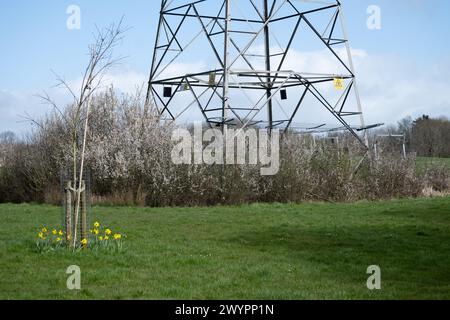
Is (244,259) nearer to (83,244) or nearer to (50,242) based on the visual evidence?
(83,244)

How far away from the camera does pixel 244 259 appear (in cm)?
1106

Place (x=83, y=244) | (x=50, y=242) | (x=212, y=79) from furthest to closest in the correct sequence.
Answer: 1. (x=212, y=79)
2. (x=50, y=242)
3. (x=83, y=244)

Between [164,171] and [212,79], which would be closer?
[164,171]

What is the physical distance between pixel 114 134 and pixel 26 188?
15.5 feet

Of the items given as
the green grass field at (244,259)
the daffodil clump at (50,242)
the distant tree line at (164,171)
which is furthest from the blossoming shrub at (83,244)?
the distant tree line at (164,171)

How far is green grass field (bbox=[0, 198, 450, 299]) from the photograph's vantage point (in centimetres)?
862

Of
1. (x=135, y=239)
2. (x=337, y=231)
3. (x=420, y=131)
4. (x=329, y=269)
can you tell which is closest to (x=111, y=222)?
(x=135, y=239)

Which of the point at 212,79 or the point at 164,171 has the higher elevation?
the point at 212,79

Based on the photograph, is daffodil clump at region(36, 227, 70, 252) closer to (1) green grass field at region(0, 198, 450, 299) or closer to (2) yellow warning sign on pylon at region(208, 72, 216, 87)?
(1) green grass field at region(0, 198, 450, 299)

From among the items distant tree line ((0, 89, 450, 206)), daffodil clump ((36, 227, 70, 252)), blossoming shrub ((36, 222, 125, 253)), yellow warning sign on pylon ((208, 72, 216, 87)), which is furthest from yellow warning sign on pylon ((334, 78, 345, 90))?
daffodil clump ((36, 227, 70, 252))

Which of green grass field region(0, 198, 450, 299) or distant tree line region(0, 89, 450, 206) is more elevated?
distant tree line region(0, 89, 450, 206)

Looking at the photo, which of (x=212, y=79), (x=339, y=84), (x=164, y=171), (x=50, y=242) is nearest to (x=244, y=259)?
(x=50, y=242)

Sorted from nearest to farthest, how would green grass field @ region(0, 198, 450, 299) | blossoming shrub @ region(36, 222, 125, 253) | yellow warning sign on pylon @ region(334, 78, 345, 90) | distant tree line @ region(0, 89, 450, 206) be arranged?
green grass field @ region(0, 198, 450, 299) < blossoming shrub @ region(36, 222, 125, 253) < distant tree line @ region(0, 89, 450, 206) < yellow warning sign on pylon @ region(334, 78, 345, 90)
